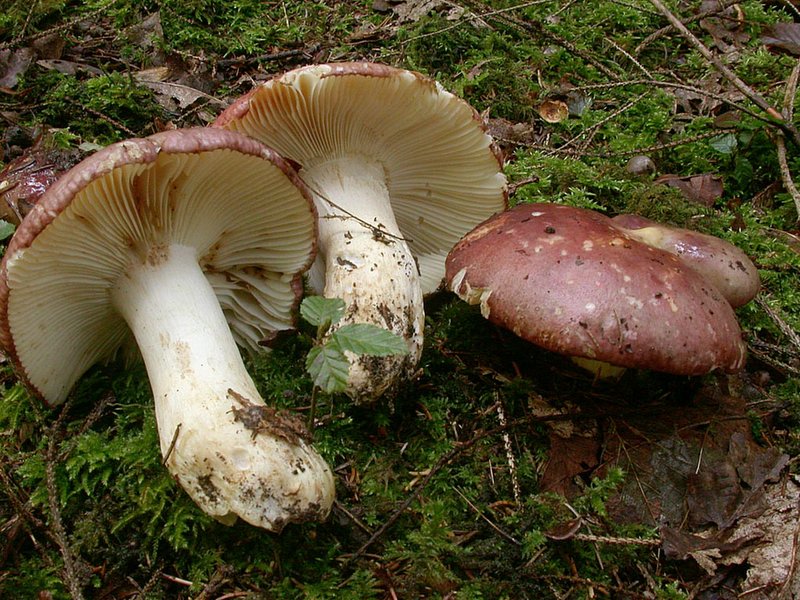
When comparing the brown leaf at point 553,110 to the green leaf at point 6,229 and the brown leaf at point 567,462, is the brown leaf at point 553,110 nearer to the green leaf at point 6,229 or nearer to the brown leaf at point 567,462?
the brown leaf at point 567,462

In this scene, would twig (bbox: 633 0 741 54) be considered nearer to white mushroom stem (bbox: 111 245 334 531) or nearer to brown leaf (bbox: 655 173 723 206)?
brown leaf (bbox: 655 173 723 206)

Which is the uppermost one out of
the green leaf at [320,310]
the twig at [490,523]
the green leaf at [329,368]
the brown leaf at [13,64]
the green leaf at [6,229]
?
the brown leaf at [13,64]

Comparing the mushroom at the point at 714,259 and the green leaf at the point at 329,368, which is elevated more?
the green leaf at the point at 329,368

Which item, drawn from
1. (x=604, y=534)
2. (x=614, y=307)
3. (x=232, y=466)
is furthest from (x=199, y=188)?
(x=604, y=534)

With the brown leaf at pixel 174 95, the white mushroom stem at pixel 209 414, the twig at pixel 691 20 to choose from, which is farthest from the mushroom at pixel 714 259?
the brown leaf at pixel 174 95

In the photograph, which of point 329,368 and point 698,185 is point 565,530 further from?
point 698,185

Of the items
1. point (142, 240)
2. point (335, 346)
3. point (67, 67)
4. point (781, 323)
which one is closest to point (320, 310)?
point (335, 346)

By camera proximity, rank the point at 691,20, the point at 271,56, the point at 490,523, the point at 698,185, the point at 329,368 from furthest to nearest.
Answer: the point at 271,56 < the point at 691,20 < the point at 698,185 < the point at 490,523 < the point at 329,368

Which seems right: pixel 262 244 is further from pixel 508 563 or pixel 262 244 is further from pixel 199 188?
pixel 508 563
